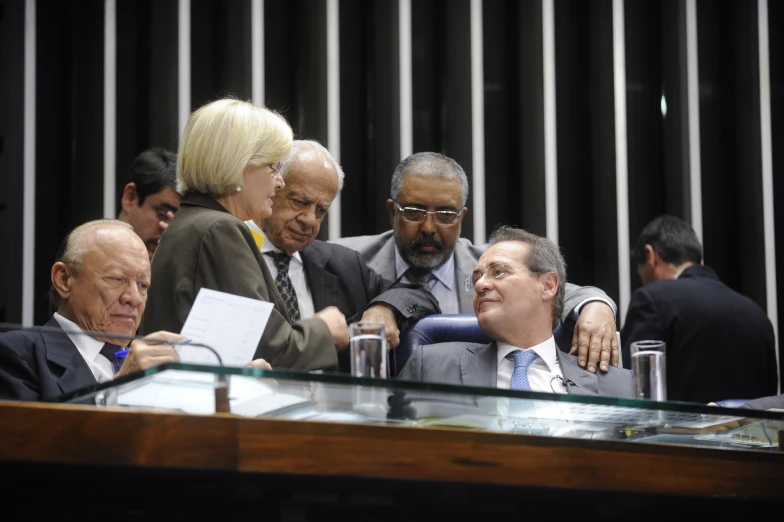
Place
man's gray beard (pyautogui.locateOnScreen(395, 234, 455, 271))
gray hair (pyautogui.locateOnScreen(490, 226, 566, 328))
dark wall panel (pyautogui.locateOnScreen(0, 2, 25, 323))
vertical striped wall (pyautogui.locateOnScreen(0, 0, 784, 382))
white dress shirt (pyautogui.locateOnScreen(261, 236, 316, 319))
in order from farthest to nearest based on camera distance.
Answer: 1. vertical striped wall (pyautogui.locateOnScreen(0, 0, 784, 382))
2. dark wall panel (pyautogui.locateOnScreen(0, 2, 25, 323))
3. man's gray beard (pyautogui.locateOnScreen(395, 234, 455, 271))
4. white dress shirt (pyautogui.locateOnScreen(261, 236, 316, 319))
5. gray hair (pyautogui.locateOnScreen(490, 226, 566, 328))

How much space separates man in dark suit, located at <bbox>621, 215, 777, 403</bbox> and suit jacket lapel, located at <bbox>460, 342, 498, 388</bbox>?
1.31 meters

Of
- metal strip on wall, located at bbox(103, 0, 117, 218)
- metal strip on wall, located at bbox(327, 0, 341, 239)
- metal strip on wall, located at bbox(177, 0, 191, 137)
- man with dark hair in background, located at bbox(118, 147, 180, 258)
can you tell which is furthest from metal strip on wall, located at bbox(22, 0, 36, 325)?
metal strip on wall, located at bbox(327, 0, 341, 239)

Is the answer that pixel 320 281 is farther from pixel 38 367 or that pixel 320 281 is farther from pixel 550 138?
pixel 550 138

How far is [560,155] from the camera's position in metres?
4.74

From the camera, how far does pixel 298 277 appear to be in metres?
3.35

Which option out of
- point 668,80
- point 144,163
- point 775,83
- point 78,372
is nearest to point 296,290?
point 144,163

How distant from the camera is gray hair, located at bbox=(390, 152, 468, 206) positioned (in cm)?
369

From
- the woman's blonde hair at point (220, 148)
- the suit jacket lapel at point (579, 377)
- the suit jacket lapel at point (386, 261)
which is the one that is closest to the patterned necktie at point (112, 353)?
the woman's blonde hair at point (220, 148)

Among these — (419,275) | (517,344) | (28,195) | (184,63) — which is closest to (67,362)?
(517,344)

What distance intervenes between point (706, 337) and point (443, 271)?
3.49ft

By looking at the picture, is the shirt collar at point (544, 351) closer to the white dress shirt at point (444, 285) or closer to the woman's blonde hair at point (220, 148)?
the white dress shirt at point (444, 285)

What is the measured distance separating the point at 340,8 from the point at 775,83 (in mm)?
1835

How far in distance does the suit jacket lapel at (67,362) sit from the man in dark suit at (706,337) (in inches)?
90.6

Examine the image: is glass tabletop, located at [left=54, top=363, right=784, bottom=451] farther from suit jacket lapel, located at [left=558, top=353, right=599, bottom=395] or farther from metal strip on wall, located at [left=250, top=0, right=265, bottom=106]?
metal strip on wall, located at [left=250, top=0, right=265, bottom=106]
